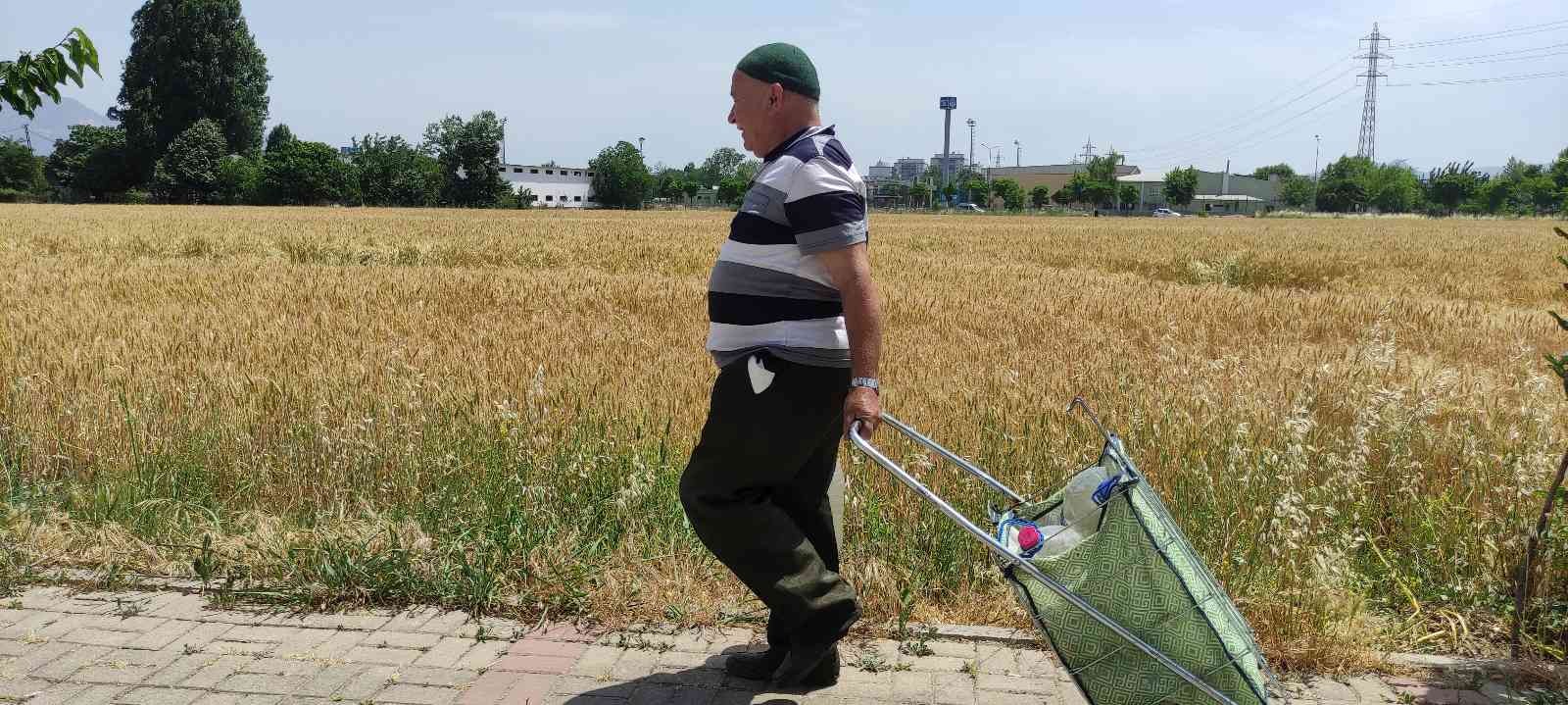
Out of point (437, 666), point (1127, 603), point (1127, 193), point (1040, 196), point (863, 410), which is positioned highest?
point (1127, 193)

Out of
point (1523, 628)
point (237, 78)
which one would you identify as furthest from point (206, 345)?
point (237, 78)

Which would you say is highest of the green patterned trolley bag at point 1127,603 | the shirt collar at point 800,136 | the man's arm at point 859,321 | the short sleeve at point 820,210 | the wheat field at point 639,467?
the shirt collar at point 800,136

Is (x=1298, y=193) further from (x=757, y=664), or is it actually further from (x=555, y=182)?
(x=757, y=664)

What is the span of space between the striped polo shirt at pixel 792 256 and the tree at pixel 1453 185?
14721 centimetres

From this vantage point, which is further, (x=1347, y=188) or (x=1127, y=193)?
(x=1127, y=193)

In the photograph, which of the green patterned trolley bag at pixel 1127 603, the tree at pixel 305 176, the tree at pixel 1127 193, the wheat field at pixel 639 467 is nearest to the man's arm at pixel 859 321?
the green patterned trolley bag at pixel 1127 603

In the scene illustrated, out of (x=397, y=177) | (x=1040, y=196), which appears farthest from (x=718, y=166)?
(x=397, y=177)

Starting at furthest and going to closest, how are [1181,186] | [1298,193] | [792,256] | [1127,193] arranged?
[1298,193], [1127,193], [1181,186], [792,256]

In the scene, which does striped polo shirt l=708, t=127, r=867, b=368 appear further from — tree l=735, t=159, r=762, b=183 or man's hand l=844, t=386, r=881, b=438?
tree l=735, t=159, r=762, b=183

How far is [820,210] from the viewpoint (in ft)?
9.27

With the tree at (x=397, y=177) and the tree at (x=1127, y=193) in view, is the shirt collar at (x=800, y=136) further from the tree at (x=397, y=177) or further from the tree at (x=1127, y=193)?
the tree at (x=1127, y=193)

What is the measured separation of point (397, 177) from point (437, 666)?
320 feet

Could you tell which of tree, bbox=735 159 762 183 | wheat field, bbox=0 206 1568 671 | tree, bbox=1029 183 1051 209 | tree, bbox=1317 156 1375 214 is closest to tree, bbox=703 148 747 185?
tree, bbox=735 159 762 183

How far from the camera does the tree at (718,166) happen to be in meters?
168
